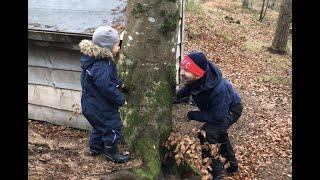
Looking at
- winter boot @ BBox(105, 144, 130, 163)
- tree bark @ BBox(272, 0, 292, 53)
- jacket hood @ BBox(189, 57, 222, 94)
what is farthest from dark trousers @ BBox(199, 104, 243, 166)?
tree bark @ BBox(272, 0, 292, 53)

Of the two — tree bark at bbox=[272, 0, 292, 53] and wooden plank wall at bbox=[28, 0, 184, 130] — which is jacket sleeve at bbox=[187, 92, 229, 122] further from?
tree bark at bbox=[272, 0, 292, 53]

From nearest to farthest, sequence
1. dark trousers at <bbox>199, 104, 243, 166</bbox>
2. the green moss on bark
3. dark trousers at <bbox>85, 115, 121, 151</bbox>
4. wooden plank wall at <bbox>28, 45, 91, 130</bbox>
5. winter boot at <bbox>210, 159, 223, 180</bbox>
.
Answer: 1. the green moss on bark
2. dark trousers at <bbox>85, 115, 121, 151</bbox>
3. dark trousers at <bbox>199, 104, 243, 166</bbox>
4. winter boot at <bbox>210, 159, 223, 180</bbox>
5. wooden plank wall at <bbox>28, 45, 91, 130</bbox>

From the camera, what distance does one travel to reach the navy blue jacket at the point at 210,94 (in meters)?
5.66

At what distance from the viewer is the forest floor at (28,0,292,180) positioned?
5355mm

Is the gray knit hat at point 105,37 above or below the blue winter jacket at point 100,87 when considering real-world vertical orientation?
above

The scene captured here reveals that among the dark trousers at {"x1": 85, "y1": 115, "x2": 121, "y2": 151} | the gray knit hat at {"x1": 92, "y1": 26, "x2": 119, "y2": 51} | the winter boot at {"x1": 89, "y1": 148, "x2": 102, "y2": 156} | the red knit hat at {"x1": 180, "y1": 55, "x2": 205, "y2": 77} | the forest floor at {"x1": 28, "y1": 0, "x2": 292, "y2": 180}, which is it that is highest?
the gray knit hat at {"x1": 92, "y1": 26, "x2": 119, "y2": 51}

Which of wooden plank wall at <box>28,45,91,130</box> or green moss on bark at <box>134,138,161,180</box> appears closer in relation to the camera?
green moss on bark at <box>134,138,161,180</box>

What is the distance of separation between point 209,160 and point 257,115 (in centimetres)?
421

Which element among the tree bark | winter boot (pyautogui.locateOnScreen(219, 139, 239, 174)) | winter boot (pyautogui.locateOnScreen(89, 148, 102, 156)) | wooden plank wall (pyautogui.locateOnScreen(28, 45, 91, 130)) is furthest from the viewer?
the tree bark

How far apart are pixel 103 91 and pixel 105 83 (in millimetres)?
114

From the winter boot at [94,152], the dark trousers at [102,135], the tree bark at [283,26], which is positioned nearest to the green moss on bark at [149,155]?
the dark trousers at [102,135]

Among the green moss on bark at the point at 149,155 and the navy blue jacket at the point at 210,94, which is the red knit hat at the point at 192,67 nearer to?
the navy blue jacket at the point at 210,94
